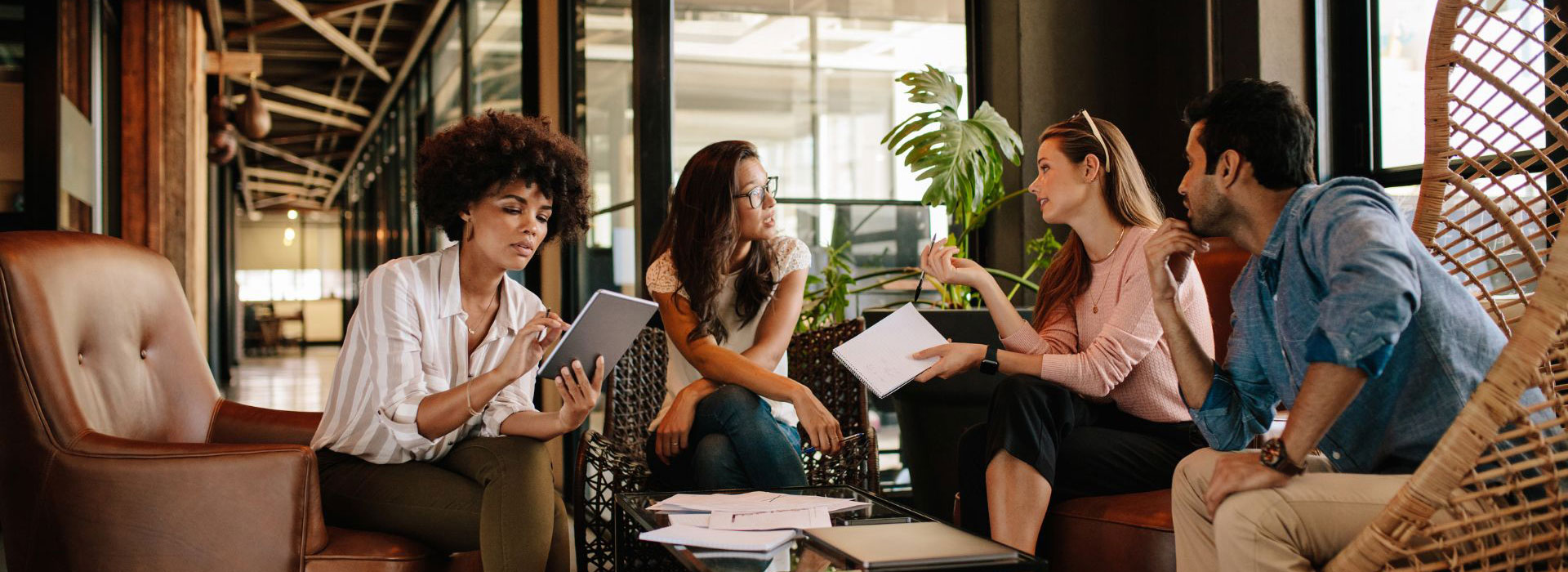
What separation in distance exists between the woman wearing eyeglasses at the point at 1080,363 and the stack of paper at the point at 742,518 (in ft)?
1.27

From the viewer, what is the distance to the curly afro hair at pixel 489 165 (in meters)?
2.14

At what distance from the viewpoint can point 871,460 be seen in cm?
245

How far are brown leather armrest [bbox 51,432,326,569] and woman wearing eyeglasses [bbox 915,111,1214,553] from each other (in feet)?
3.94

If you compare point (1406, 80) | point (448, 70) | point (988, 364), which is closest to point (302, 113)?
point (448, 70)

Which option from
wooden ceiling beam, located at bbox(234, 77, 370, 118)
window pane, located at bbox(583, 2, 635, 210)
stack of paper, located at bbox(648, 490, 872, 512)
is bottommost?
stack of paper, located at bbox(648, 490, 872, 512)

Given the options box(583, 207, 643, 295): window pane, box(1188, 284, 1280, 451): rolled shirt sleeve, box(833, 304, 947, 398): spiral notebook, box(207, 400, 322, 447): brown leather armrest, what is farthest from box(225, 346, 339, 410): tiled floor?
box(1188, 284, 1280, 451): rolled shirt sleeve

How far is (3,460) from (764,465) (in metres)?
1.32

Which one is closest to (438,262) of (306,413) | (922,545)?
(306,413)

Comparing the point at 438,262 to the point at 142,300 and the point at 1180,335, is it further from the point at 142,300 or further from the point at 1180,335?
the point at 1180,335

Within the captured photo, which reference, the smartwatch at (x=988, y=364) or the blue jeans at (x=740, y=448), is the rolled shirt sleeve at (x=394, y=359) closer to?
the blue jeans at (x=740, y=448)

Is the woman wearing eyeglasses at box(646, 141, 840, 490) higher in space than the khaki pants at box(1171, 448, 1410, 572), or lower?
higher

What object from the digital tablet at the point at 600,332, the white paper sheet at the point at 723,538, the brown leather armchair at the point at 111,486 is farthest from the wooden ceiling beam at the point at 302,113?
the white paper sheet at the point at 723,538

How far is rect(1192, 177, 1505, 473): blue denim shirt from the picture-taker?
1.36 m

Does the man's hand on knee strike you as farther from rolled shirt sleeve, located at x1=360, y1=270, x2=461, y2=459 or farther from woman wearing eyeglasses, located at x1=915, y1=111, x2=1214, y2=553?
rolled shirt sleeve, located at x1=360, y1=270, x2=461, y2=459
